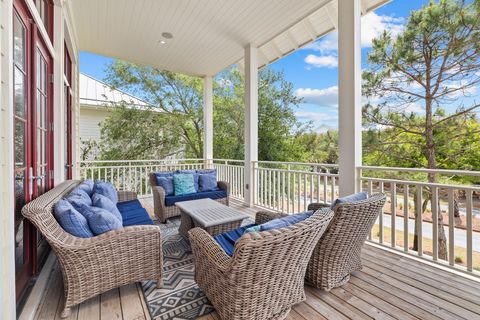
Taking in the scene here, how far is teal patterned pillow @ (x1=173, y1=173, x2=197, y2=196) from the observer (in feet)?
12.9

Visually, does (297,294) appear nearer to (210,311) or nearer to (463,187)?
(210,311)

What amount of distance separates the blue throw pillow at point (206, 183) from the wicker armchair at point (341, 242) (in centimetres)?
262

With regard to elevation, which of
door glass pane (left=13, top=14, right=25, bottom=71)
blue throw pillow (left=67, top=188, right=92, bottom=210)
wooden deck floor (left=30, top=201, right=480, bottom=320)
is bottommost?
wooden deck floor (left=30, top=201, right=480, bottom=320)

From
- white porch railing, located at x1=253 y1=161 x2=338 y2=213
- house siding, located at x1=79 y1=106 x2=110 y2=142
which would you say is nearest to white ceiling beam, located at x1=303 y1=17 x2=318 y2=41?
white porch railing, located at x1=253 y1=161 x2=338 y2=213

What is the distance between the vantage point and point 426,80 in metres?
4.12

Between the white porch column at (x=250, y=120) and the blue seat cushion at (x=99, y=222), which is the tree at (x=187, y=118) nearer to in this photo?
the white porch column at (x=250, y=120)

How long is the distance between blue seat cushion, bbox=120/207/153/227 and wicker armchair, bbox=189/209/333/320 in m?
1.17

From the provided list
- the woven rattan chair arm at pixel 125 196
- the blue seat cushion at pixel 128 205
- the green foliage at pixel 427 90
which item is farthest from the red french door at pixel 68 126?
the green foliage at pixel 427 90

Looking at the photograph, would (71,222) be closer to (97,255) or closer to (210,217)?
(97,255)

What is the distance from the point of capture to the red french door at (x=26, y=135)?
163 centimetres

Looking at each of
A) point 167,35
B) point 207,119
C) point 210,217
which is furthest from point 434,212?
point 207,119

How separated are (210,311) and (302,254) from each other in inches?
32.4

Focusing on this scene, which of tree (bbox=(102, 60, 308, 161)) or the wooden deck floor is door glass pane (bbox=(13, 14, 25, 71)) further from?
tree (bbox=(102, 60, 308, 161))

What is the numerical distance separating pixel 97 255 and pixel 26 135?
3.68 feet
